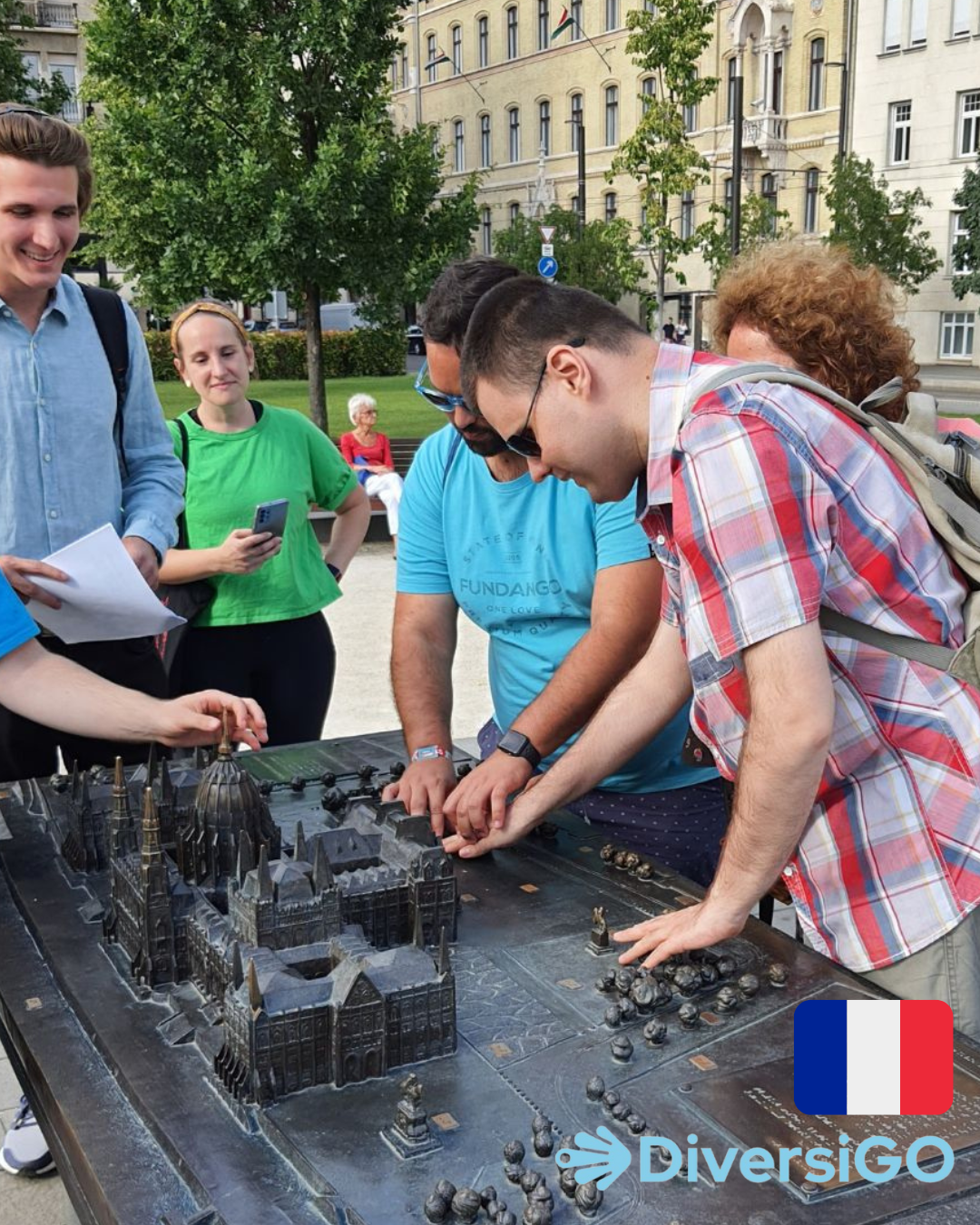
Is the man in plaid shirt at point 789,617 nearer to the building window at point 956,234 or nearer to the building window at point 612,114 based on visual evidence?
the building window at point 956,234

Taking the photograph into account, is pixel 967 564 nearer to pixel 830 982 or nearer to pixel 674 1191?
pixel 830 982

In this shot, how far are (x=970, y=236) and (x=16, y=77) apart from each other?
80.6ft

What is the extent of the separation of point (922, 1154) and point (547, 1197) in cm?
59

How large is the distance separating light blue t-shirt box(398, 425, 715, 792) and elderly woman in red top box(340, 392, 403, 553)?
960 cm

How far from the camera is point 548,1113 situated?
2.18m

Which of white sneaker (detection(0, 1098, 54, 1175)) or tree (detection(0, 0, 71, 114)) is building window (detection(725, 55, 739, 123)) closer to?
tree (detection(0, 0, 71, 114))

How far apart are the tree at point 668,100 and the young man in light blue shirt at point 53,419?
23.4 metres

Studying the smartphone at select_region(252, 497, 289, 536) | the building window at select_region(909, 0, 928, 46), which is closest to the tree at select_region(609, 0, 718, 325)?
the building window at select_region(909, 0, 928, 46)

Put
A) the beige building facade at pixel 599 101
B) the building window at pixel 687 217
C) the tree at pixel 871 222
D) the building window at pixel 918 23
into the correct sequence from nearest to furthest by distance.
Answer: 1. the tree at pixel 871 222
2. the building window at pixel 918 23
3. the beige building facade at pixel 599 101
4. the building window at pixel 687 217

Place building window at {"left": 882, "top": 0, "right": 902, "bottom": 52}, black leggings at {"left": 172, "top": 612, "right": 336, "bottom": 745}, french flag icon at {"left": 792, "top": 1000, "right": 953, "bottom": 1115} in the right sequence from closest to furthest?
french flag icon at {"left": 792, "top": 1000, "right": 953, "bottom": 1115} < black leggings at {"left": 172, "top": 612, "right": 336, "bottom": 745} < building window at {"left": 882, "top": 0, "right": 902, "bottom": 52}

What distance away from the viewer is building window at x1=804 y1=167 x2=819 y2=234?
154 ft

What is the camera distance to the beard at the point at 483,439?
11.0 feet

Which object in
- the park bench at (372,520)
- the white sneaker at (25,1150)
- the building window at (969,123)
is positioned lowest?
the white sneaker at (25,1150)

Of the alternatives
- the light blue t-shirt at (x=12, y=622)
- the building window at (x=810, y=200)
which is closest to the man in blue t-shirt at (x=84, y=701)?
the light blue t-shirt at (x=12, y=622)
